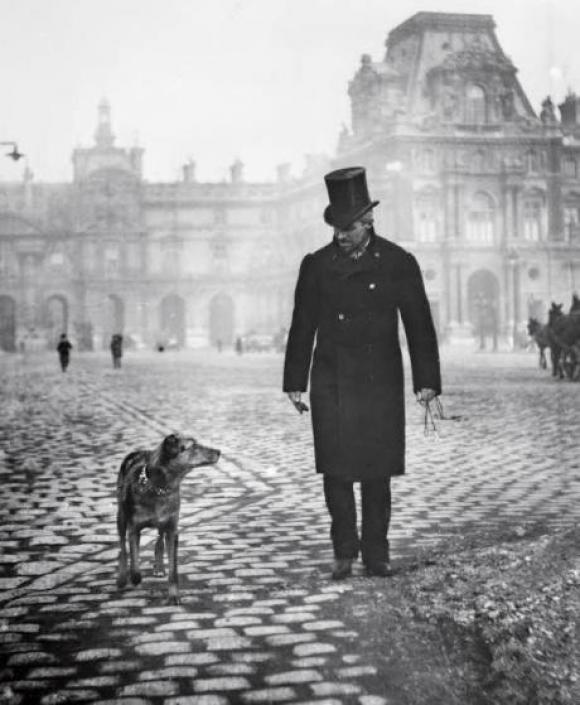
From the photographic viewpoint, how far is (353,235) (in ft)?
16.2

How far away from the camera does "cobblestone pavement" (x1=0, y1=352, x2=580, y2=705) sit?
354cm

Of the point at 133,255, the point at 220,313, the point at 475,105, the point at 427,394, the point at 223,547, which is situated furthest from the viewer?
the point at 220,313

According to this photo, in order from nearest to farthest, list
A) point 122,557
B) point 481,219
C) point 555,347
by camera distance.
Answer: point 122,557
point 555,347
point 481,219

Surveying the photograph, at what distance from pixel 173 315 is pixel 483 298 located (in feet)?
87.7

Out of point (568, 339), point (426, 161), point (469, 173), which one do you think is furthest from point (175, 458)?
point (469, 173)

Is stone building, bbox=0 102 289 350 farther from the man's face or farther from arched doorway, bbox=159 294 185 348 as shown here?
the man's face

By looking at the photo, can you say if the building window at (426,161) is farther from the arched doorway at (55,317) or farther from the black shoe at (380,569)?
the black shoe at (380,569)

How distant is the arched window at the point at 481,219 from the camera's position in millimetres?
51156

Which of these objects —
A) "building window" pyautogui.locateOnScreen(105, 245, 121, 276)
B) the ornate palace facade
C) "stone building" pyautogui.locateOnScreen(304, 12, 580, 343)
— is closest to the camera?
"stone building" pyautogui.locateOnScreen(304, 12, 580, 343)

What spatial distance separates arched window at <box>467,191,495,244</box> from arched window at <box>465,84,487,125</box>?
152 inches

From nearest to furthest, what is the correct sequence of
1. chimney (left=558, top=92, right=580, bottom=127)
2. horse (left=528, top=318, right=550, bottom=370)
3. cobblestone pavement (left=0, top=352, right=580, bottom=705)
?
1. cobblestone pavement (left=0, top=352, right=580, bottom=705)
2. horse (left=528, top=318, right=550, bottom=370)
3. chimney (left=558, top=92, right=580, bottom=127)

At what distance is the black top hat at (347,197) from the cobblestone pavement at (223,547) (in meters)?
1.75

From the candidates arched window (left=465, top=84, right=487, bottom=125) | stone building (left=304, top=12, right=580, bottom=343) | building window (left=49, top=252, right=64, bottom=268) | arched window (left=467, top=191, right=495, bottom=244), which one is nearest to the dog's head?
stone building (left=304, top=12, right=580, bottom=343)

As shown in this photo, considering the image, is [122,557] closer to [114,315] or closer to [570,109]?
[570,109]
